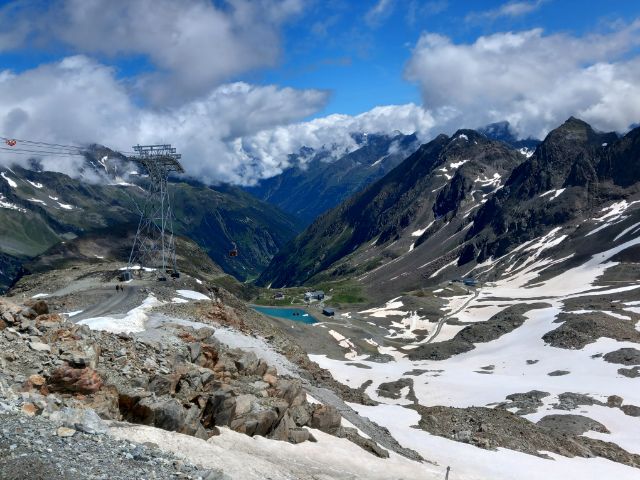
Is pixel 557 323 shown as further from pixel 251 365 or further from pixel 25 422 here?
pixel 25 422

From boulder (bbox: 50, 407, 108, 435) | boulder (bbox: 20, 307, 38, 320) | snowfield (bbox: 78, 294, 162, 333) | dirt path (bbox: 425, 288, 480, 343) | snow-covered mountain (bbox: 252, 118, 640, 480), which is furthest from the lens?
dirt path (bbox: 425, 288, 480, 343)

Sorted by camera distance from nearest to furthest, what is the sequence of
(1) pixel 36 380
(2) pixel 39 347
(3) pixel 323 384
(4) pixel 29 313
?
(1) pixel 36 380 < (2) pixel 39 347 < (4) pixel 29 313 < (3) pixel 323 384

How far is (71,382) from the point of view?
26.1 m

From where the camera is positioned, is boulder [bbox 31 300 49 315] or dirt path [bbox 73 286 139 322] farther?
dirt path [bbox 73 286 139 322]

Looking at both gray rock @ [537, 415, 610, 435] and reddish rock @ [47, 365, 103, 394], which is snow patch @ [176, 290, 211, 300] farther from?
reddish rock @ [47, 365, 103, 394]

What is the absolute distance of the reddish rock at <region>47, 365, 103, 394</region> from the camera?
85.5ft

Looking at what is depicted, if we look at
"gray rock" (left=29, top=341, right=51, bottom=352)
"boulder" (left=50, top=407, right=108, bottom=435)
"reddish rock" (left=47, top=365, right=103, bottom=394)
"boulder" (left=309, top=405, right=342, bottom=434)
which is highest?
"gray rock" (left=29, top=341, right=51, bottom=352)

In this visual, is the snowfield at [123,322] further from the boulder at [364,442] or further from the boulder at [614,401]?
the boulder at [614,401]

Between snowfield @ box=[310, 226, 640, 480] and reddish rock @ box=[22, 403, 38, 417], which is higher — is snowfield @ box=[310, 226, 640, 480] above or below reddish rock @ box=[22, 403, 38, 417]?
below

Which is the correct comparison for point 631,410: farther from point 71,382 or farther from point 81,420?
point 81,420

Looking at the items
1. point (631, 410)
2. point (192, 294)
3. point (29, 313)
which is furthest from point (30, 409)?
point (631, 410)

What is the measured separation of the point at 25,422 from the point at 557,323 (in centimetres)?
11534

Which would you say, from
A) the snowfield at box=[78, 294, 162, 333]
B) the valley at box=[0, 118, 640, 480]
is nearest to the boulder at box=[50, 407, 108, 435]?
the valley at box=[0, 118, 640, 480]

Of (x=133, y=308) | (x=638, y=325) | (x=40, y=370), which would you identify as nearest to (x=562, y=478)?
(x=40, y=370)
